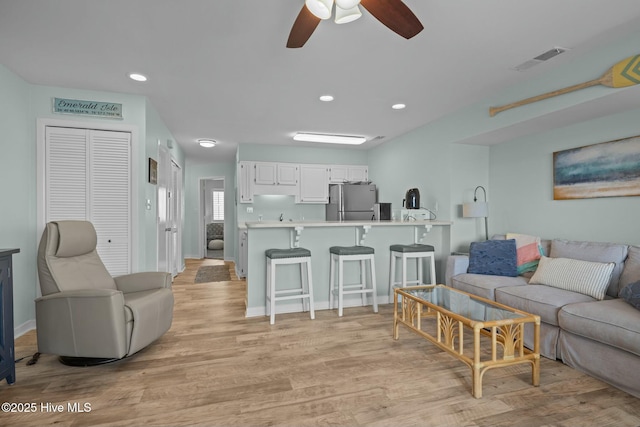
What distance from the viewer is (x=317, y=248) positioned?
389 cm

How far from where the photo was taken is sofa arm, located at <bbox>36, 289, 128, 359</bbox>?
2.27m

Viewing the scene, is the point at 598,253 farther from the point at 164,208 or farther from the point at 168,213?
the point at 168,213

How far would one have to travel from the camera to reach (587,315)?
2.20 m

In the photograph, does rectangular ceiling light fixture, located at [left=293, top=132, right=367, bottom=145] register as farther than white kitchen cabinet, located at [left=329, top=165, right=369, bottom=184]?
No

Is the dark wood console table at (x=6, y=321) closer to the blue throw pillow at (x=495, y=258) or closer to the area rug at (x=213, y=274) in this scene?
the area rug at (x=213, y=274)

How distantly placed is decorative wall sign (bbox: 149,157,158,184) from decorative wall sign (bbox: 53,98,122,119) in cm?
59

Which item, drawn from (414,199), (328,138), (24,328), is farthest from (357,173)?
(24,328)

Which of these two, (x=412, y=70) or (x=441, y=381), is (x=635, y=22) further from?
(x=441, y=381)

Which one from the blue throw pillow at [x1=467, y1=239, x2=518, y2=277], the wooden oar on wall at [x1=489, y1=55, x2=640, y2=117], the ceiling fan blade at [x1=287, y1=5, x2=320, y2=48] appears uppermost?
the ceiling fan blade at [x1=287, y1=5, x2=320, y2=48]

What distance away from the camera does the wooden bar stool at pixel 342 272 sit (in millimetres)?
3561

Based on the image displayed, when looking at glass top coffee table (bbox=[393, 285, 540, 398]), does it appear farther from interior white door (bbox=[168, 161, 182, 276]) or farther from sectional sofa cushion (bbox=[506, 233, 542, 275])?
interior white door (bbox=[168, 161, 182, 276])

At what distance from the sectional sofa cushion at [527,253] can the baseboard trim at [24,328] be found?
4.88m

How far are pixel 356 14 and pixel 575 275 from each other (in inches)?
105

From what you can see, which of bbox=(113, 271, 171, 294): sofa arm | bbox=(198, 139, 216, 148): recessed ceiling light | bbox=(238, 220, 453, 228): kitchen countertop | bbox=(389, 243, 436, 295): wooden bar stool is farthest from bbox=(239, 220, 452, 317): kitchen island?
bbox=(198, 139, 216, 148): recessed ceiling light
